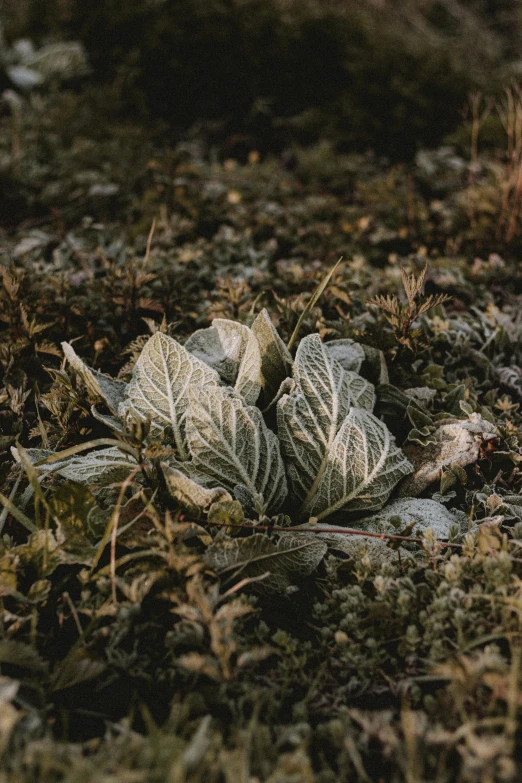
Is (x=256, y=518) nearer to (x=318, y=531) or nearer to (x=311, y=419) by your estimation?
(x=318, y=531)

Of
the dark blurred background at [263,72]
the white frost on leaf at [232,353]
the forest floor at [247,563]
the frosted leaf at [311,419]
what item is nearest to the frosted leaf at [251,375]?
the white frost on leaf at [232,353]

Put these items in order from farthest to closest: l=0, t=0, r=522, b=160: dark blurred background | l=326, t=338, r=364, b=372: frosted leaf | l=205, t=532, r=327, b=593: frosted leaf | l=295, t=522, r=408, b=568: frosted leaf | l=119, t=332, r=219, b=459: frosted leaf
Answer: l=0, t=0, r=522, b=160: dark blurred background → l=326, t=338, r=364, b=372: frosted leaf → l=119, t=332, r=219, b=459: frosted leaf → l=295, t=522, r=408, b=568: frosted leaf → l=205, t=532, r=327, b=593: frosted leaf

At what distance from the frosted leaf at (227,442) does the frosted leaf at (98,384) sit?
330mm

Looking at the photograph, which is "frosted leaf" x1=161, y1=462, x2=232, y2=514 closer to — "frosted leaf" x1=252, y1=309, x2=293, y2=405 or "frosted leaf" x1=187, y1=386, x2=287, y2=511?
"frosted leaf" x1=187, y1=386, x2=287, y2=511

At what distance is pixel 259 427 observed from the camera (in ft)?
6.39

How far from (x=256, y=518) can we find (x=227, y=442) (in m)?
0.26

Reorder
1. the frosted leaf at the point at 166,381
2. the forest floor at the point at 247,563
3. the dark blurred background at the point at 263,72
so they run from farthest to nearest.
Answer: the dark blurred background at the point at 263,72 < the frosted leaf at the point at 166,381 < the forest floor at the point at 247,563

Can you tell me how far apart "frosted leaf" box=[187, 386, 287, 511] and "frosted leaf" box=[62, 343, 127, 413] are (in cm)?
33

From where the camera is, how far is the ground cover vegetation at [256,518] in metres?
1.36

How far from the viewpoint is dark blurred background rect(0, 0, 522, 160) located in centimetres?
495

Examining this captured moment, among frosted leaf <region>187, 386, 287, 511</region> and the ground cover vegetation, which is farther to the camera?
frosted leaf <region>187, 386, 287, 511</region>

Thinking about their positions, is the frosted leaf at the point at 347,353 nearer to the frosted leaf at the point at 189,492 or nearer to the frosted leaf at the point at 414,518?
the frosted leaf at the point at 414,518

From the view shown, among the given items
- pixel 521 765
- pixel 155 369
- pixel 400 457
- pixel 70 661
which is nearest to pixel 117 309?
pixel 155 369

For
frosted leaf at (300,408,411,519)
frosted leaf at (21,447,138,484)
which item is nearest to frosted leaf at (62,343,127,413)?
frosted leaf at (21,447,138,484)
